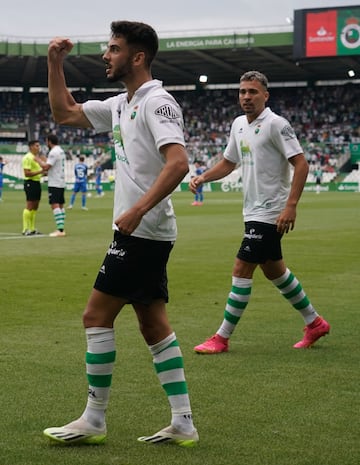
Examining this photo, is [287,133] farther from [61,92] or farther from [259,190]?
[61,92]

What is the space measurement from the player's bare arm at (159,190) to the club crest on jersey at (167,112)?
206 mm

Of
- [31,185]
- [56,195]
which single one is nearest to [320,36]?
[56,195]

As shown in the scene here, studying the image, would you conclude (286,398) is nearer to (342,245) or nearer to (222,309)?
(222,309)

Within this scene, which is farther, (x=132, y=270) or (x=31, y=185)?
(x=31, y=185)

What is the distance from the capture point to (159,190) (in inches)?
186

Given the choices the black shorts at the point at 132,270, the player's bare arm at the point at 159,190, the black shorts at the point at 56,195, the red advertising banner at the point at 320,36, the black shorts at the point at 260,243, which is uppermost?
the red advertising banner at the point at 320,36

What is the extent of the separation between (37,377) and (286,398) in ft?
5.84

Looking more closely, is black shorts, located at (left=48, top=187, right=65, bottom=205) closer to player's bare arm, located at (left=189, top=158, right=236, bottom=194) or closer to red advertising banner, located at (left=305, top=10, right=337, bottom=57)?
player's bare arm, located at (left=189, top=158, right=236, bottom=194)

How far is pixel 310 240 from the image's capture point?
66.3ft

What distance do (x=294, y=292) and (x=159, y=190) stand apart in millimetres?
3685

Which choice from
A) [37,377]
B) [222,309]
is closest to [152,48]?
[37,377]

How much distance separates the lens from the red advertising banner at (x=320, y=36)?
196 ft

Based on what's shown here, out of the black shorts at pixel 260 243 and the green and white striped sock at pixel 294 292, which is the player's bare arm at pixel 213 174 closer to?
the black shorts at pixel 260 243

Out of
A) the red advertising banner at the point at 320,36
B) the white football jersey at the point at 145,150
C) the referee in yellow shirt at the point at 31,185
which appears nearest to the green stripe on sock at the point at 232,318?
the white football jersey at the point at 145,150
